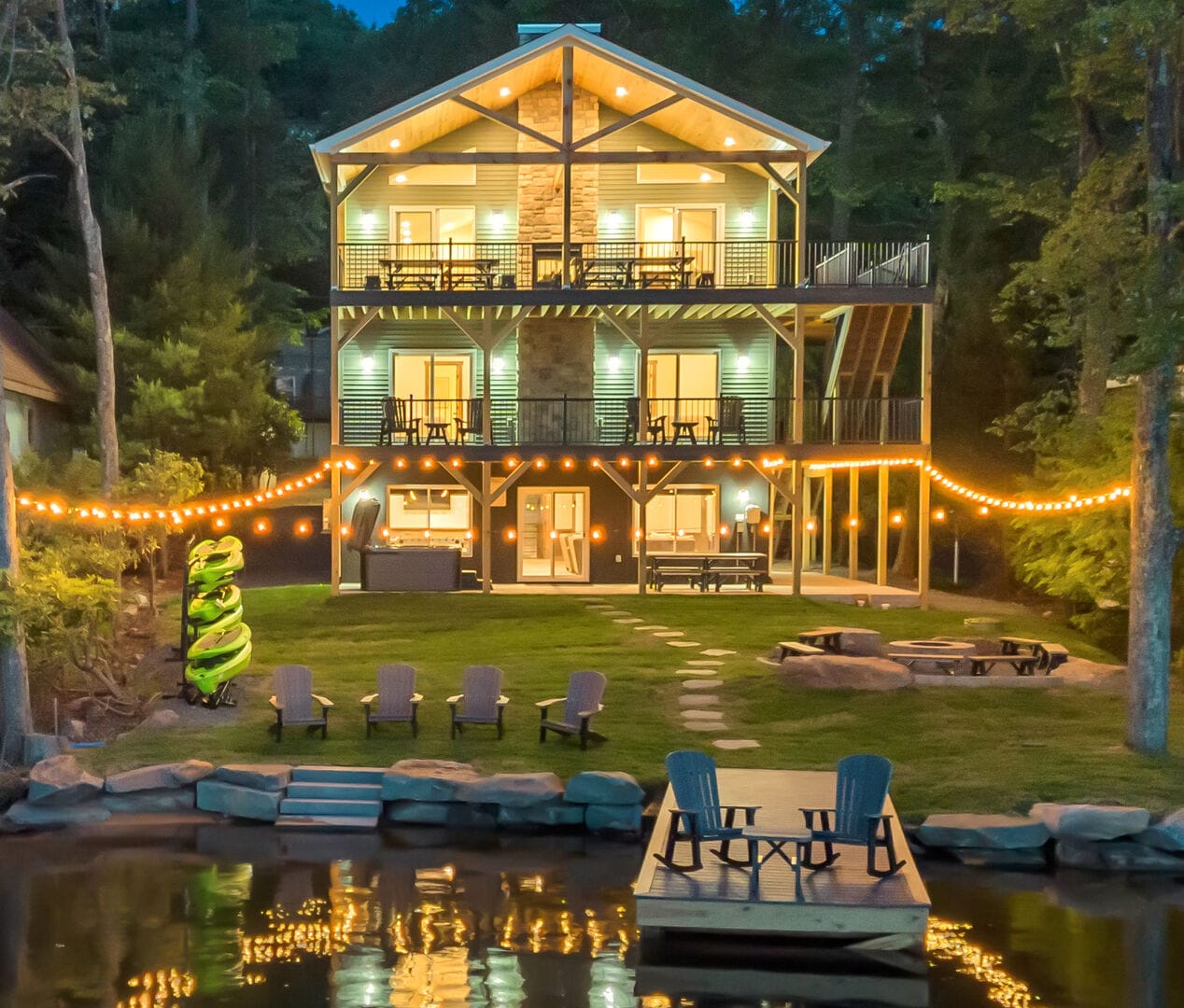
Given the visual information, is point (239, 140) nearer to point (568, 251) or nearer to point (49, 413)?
point (49, 413)

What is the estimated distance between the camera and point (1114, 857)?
12.9 meters

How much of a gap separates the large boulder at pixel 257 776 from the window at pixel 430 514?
50.4 ft

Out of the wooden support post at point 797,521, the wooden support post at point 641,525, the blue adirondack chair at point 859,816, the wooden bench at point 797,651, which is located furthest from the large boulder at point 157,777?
the wooden support post at point 797,521

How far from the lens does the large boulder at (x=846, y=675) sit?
18.1 meters

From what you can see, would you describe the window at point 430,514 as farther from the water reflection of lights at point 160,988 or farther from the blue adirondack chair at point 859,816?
the water reflection of lights at point 160,988

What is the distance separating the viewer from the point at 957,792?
1398 cm

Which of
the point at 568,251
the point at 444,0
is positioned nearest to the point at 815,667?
the point at 568,251

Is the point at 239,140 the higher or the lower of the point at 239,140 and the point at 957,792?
the higher

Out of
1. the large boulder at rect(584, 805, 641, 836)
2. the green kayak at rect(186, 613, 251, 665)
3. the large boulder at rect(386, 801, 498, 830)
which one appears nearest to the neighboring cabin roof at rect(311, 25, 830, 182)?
the green kayak at rect(186, 613, 251, 665)

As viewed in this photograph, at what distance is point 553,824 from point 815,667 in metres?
5.61

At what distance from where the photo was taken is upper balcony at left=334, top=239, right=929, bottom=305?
27141mm

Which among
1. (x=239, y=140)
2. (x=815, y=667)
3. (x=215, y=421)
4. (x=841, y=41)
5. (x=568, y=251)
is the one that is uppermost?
(x=841, y=41)

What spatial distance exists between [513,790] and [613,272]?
55.8 ft

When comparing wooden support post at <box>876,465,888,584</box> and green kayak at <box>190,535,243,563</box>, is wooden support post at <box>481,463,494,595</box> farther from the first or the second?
green kayak at <box>190,535,243,563</box>
